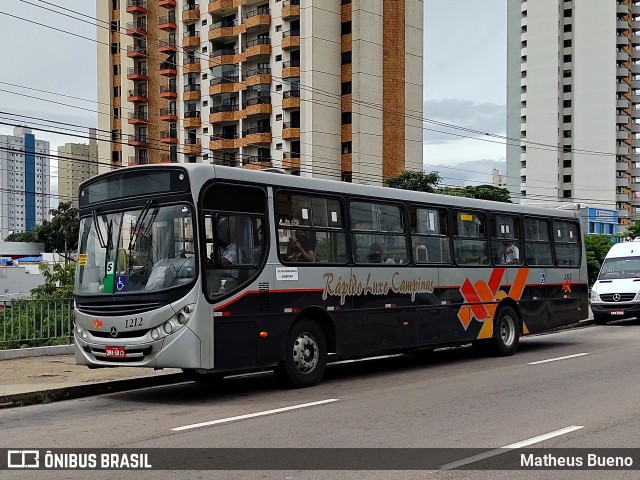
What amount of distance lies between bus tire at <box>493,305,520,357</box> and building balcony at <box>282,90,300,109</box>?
178ft

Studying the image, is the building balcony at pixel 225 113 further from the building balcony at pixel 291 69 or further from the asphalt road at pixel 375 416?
the asphalt road at pixel 375 416

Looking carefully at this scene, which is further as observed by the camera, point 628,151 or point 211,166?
point 628,151

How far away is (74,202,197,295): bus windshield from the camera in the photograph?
439 inches

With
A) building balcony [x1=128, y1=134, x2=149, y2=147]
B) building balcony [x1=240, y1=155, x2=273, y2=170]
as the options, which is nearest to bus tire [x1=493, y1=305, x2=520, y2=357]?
building balcony [x1=240, y1=155, x2=273, y2=170]

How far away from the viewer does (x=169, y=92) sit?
273 feet

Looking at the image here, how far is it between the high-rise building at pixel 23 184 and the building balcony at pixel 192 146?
60.2ft

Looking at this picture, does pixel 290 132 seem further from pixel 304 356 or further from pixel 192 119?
pixel 304 356

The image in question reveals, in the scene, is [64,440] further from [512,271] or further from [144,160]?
[144,160]

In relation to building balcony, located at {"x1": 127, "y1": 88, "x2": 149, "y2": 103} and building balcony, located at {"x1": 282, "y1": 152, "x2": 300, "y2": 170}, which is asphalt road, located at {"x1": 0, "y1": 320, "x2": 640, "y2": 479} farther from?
building balcony, located at {"x1": 127, "y1": 88, "x2": 149, "y2": 103}

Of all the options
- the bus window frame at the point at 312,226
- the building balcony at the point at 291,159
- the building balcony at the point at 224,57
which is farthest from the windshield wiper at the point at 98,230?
the building balcony at the point at 224,57

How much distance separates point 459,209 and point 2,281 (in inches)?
2226

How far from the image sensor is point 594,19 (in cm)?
10975

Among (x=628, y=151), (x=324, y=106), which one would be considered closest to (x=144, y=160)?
(x=324, y=106)

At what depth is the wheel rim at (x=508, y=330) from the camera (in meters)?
17.5
